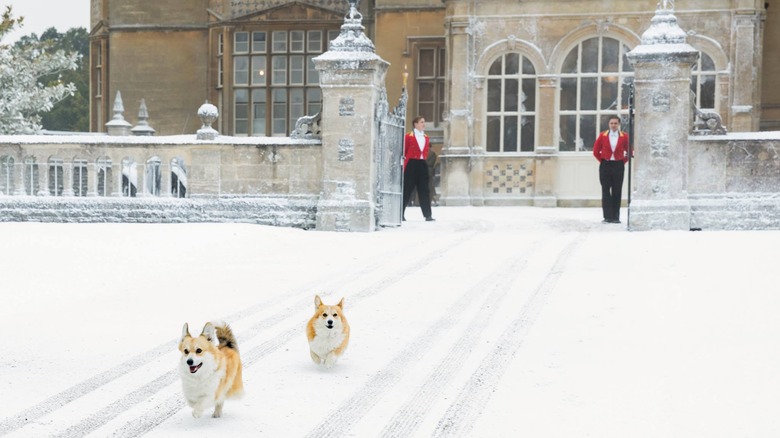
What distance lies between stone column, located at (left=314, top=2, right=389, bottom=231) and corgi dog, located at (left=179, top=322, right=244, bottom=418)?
9.95 m

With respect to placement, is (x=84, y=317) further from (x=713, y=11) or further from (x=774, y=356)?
(x=713, y=11)

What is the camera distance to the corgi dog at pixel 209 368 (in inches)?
221

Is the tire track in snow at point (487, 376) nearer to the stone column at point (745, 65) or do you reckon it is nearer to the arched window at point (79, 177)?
the arched window at point (79, 177)

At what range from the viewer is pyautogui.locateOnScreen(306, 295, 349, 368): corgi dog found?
7039mm

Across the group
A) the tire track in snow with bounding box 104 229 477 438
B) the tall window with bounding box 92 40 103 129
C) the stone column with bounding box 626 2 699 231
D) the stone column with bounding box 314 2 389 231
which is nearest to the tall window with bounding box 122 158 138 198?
the stone column with bounding box 314 2 389 231

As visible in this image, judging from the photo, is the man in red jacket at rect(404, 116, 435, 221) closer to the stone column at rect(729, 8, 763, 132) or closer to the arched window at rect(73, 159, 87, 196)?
the arched window at rect(73, 159, 87, 196)

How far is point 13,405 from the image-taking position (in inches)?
252

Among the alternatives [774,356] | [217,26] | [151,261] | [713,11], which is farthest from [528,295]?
[217,26]

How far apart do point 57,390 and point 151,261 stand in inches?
238

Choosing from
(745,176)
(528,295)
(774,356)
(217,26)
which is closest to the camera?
(774,356)

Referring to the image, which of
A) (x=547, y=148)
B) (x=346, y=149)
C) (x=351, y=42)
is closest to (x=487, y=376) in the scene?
(x=346, y=149)

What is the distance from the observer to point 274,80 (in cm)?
2827

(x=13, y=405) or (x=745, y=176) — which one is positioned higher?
(x=745, y=176)

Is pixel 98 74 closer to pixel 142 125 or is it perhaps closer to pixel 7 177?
pixel 142 125
